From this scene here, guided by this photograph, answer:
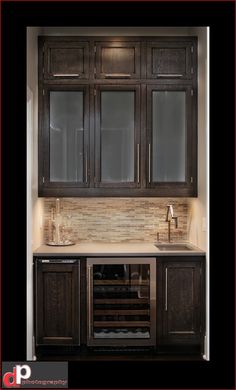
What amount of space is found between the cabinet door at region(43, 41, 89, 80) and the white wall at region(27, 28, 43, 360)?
12 centimetres

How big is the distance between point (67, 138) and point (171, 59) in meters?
1.18

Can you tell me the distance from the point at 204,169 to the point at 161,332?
56.5 inches

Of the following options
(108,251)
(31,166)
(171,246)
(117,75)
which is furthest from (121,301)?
(117,75)

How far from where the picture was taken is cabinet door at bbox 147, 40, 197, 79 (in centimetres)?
424

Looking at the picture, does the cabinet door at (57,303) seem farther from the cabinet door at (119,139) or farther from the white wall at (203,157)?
the white wall at (203,157)

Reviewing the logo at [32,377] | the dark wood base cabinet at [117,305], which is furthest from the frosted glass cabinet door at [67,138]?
the logo at [32,377]

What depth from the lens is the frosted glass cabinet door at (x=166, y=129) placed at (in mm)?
4250

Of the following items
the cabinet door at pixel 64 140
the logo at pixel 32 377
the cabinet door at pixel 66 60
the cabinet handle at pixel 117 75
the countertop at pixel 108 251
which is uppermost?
the cabinet door at pixel 66 60

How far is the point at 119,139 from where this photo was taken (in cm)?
425

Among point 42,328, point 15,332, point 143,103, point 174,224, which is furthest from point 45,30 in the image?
point 15,332

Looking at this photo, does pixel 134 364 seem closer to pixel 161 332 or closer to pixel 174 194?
pixel 161 332

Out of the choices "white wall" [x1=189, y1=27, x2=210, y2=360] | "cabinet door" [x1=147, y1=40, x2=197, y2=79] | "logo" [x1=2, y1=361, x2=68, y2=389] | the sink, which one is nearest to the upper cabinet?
"cabinet door" [x1=147, y1=40, x2=197, y2=79]

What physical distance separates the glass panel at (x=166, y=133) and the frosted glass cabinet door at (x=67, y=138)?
2.08 ft

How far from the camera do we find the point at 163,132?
Result: 14.0 ft
